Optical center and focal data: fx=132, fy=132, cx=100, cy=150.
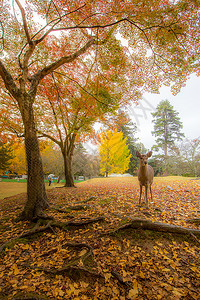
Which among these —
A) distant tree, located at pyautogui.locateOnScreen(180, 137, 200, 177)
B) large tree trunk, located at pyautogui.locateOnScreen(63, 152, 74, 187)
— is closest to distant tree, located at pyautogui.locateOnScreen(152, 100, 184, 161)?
distant tree, located at pyautogui.locateOnScreen(180, 137, 200, 177)

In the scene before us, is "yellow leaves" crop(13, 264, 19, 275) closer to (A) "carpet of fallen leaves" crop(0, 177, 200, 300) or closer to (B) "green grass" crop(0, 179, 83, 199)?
(A) "carpet of fallen leaves" crop(0, 177, 200, 300)

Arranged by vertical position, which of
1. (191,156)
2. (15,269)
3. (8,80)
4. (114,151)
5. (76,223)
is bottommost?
(15,269)

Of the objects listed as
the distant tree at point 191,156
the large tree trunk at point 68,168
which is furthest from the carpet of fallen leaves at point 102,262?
the distant tree at point 191,156

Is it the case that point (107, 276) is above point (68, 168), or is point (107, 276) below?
below

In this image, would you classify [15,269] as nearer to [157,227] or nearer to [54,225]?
[54,225]

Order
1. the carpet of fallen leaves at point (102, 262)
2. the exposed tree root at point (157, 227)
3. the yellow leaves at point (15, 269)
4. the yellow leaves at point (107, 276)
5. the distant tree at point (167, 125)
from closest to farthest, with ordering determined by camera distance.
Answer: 1. the carpet of fallen leaves at point (102, 262)
2. the yellow leaves at point (107, 276)
3. the yellow leaves at point (15, 269)
4. the exposed tree root at point (157, 227)
5. the distant tree at point (167, 125)

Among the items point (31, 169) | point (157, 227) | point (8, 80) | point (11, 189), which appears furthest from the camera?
point (11, 189)

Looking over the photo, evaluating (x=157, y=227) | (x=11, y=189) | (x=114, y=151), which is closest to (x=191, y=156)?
(x=114, y=151)

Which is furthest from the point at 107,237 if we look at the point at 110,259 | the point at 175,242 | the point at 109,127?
the point at 109,127

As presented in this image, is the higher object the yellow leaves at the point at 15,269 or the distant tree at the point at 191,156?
the distant tree at the point at 191,156

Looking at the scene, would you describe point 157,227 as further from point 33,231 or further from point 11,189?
point 11,189

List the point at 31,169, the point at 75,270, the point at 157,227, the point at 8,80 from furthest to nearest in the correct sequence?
the point at 31,169
the point at 8,80
the point at 157,227
the point at 75,270

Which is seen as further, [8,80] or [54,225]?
Answer: [8,80]

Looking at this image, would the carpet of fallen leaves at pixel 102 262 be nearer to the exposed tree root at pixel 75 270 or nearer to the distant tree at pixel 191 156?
the exposed tree root at pixel 75 270
